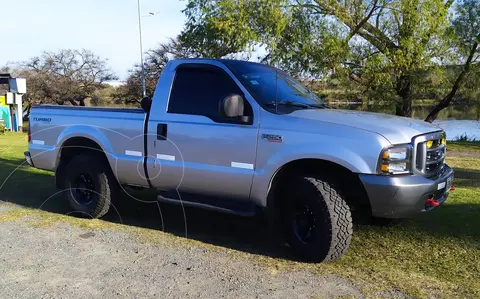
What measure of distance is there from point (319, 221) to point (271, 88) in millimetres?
1643

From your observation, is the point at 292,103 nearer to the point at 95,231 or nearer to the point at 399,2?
the point at 95,231

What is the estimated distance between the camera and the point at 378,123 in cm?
445

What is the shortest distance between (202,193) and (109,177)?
1492 mm

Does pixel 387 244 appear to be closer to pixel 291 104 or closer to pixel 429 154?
pixel 429 154

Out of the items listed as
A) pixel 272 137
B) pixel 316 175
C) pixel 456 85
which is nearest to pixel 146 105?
pixel 272 137

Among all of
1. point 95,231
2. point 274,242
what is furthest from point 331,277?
point 95,231

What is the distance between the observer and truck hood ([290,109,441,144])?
423cm

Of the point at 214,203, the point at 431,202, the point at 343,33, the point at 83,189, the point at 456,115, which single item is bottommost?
the point at 456,115

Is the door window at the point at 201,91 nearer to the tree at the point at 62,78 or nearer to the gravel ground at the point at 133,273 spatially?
the gravel ground at the point at 133,273

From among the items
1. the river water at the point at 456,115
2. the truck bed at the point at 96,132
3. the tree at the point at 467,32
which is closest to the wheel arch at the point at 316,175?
the truck bed at the point at 96,132

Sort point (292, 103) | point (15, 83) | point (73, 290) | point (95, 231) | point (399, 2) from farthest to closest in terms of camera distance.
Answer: point (15, 83)
point (399, 2)
point (95, 231)
point (292, 103)
point (73, 290)

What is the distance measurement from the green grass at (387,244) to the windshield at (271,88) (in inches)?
60.9

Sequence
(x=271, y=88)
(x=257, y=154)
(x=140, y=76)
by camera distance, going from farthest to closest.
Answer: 1. (x=140, y=76)
2. (x=271, y=88)
3. (x=257, y=154)

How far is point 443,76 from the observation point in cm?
1584
